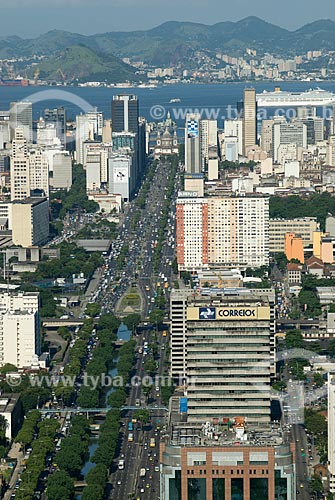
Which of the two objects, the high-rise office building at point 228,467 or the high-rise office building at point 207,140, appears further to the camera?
the high-rise office building at point 207,140

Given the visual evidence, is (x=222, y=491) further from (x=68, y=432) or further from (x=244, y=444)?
(x=68, y=432)

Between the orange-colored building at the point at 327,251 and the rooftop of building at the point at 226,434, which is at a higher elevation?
the rooftop of building at the point at 226,434

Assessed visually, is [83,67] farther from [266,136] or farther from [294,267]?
[294,267]

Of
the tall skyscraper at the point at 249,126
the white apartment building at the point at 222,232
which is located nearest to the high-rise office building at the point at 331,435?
the white apartment building at the point at 222,232

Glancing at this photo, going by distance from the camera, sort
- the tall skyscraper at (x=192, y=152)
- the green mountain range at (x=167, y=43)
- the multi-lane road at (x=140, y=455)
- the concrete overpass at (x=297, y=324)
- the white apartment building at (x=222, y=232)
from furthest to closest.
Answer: the green mountain range at (x=167, y=43) → the tall skyscraper at (x=192, y=152) → the white apartment building at (x=222, y=232) → the concrete overpass at (x=297, y=324) → the multi-lane road at (x=140, y=455)

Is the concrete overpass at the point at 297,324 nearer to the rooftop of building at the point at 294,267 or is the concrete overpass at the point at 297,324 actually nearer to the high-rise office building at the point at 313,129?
the rooftop of building at the point at 294,267

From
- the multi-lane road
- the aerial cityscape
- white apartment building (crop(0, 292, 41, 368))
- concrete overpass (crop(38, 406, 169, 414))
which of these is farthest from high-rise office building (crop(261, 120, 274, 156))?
concrete overpass (crop(38, 406, 169, 414))

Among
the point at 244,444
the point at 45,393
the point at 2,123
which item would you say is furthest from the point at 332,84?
the point at 244,444

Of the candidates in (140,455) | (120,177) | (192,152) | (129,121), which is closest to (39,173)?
(120,177)
